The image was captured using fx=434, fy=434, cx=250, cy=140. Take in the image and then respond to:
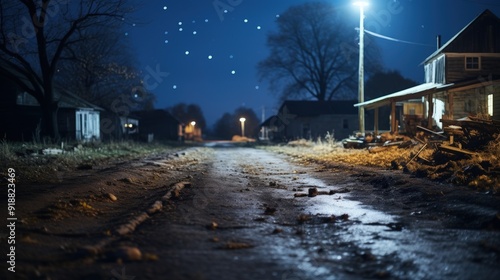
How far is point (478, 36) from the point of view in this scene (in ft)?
91.9

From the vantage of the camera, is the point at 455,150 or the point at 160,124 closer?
the point at 455,150

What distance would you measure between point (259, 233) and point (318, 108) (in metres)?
47.8

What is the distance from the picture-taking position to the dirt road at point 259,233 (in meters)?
4.13

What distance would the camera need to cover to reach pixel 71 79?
154 feet

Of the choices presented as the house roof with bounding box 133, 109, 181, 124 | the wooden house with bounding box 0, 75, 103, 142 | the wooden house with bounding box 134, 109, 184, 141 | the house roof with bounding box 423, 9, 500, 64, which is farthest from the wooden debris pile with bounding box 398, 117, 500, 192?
the house roof with bounding box 133, 109, 181, 124

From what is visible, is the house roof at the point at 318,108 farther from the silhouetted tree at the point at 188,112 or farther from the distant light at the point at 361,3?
the silhouetted tree at the point at 188,112

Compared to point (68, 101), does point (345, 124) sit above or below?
below

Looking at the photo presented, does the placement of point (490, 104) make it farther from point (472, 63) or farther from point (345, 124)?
point (345, 124)

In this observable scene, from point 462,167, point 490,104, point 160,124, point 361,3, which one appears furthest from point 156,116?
point 462,167

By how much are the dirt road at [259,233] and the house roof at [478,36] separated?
22.0 meters

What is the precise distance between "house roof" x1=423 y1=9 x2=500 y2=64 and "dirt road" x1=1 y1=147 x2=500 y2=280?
2199 cm

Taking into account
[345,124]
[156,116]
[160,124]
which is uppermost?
[156,116]

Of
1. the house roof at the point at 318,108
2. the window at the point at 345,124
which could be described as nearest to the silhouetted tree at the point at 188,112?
the house roof at the point at 318,108

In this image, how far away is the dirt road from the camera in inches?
163
